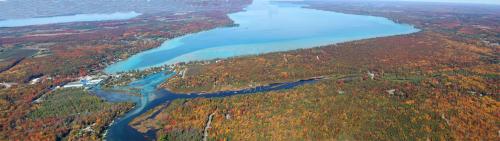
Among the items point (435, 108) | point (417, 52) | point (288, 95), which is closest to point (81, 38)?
point (288, 95)

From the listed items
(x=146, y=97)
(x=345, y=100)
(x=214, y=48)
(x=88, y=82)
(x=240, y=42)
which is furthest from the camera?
(x=240, y=42)

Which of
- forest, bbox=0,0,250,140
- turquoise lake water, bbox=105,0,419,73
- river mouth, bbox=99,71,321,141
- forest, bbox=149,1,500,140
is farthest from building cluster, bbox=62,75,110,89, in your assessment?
forest, bbox=149,1,500,140

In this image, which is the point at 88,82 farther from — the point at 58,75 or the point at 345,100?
the point at 345,100

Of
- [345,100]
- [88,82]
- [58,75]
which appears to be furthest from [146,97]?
[345,100]

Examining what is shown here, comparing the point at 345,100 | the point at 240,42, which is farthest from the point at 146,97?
the point at 240,42

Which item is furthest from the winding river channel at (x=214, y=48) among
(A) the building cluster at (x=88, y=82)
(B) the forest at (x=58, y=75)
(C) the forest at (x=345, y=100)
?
(A) the building cluster at (x=88, y=82)

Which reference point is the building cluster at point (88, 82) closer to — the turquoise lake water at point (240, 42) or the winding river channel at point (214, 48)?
the winding river channel at point (214, 48)

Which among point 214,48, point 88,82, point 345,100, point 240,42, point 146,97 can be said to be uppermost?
point 240,42

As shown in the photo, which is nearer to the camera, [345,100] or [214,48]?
[345,100]

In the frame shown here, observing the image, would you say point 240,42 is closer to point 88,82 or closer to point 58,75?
point 88,82

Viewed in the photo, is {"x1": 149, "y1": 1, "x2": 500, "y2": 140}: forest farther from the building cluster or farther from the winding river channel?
the building cluster

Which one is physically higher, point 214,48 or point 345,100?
point 214,48

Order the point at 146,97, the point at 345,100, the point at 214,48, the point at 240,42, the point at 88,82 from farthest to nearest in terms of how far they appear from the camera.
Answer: the point at 240,42
the point at 214,48
the point at 88,82
the point at 146,97
the point at 345,100
